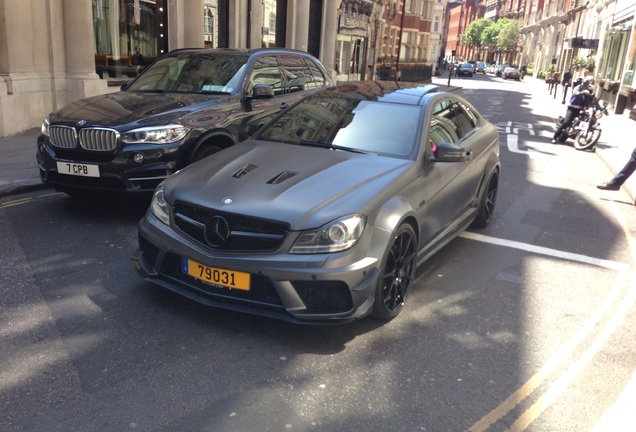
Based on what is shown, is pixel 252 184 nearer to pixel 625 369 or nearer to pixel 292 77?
pixel 625 369

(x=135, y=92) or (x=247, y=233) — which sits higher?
(x=135, y=92)

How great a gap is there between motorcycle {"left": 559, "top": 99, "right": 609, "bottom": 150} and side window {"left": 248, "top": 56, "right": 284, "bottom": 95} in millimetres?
9728

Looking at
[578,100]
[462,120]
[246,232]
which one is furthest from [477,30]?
[246,232]

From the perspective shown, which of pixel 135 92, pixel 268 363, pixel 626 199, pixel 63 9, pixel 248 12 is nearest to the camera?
pixel 268 363

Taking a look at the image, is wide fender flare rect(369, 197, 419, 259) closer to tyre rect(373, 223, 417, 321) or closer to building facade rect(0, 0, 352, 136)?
tyre rect(373, 223, 417, 321)

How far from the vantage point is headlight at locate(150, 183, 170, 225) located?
4086mm

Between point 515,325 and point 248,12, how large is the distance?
18.9m

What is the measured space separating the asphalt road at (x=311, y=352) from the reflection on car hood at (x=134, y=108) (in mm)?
1135

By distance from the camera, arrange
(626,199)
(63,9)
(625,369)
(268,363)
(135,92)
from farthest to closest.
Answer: (63,9)
(626,199)
(135,92)
(625,369)
(268,363)

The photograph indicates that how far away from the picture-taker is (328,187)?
397 cm

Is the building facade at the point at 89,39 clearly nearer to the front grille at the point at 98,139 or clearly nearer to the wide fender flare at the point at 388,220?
the front grille at the point at 98,139

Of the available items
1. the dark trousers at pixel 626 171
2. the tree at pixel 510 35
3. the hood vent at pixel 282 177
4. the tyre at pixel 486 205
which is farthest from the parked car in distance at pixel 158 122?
the tree at pixel 510 35

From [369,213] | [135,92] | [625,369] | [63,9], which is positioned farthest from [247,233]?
[63,9]

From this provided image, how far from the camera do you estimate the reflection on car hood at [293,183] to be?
12.2ft
